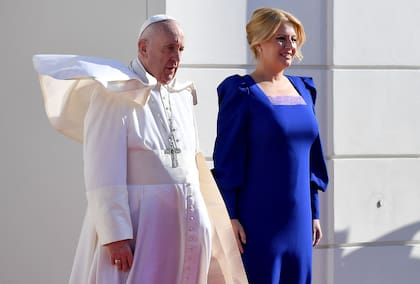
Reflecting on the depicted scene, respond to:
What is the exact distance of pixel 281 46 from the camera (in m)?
4.55

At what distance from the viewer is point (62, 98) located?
391cm

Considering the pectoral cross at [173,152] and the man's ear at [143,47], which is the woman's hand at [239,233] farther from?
the man's ear at [143,47]

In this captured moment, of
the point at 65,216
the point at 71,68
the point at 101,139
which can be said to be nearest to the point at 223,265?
the point at 101,139

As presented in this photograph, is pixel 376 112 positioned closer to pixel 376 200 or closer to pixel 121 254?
pixel 376 200

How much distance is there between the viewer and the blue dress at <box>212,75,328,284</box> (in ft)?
14.6

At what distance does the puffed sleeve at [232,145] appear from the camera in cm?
446

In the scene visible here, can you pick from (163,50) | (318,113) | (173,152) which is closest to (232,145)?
(173,152)

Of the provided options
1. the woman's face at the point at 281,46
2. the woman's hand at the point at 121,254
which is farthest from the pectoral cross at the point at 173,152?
the woman's face at the point at 281,46

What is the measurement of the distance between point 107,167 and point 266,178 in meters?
0.97

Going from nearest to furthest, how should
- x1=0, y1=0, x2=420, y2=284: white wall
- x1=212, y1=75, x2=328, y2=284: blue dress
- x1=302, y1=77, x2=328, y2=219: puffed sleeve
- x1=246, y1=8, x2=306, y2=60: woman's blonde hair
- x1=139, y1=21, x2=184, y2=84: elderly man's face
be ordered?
x1=139, y1=21, x2=184, y2=84: elderly man's face
x1=212, y1=75, x2=328, y2=284: blue dress
x1=246, y1=8, x2=306, y2=60: woman's blonde hair
x1=302, y1=77, x2=328, y2=219: puffed sleeve
x1=0, y1=0, x2=420, y2=284: white wall

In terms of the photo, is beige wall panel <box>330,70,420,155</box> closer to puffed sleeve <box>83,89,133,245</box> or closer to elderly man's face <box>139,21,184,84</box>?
elderly man's face <box>139,21,184,84</box>

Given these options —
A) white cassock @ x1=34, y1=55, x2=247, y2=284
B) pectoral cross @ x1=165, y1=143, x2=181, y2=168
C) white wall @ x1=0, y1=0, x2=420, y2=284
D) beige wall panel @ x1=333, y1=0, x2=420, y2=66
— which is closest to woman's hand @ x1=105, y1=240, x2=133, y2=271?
white cassock @ x1=34, y1=55, x2=247, y2=284

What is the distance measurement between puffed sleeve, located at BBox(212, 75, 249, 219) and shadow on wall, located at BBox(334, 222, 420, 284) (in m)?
1.71

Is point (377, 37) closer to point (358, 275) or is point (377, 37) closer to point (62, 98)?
point (358, 275)
